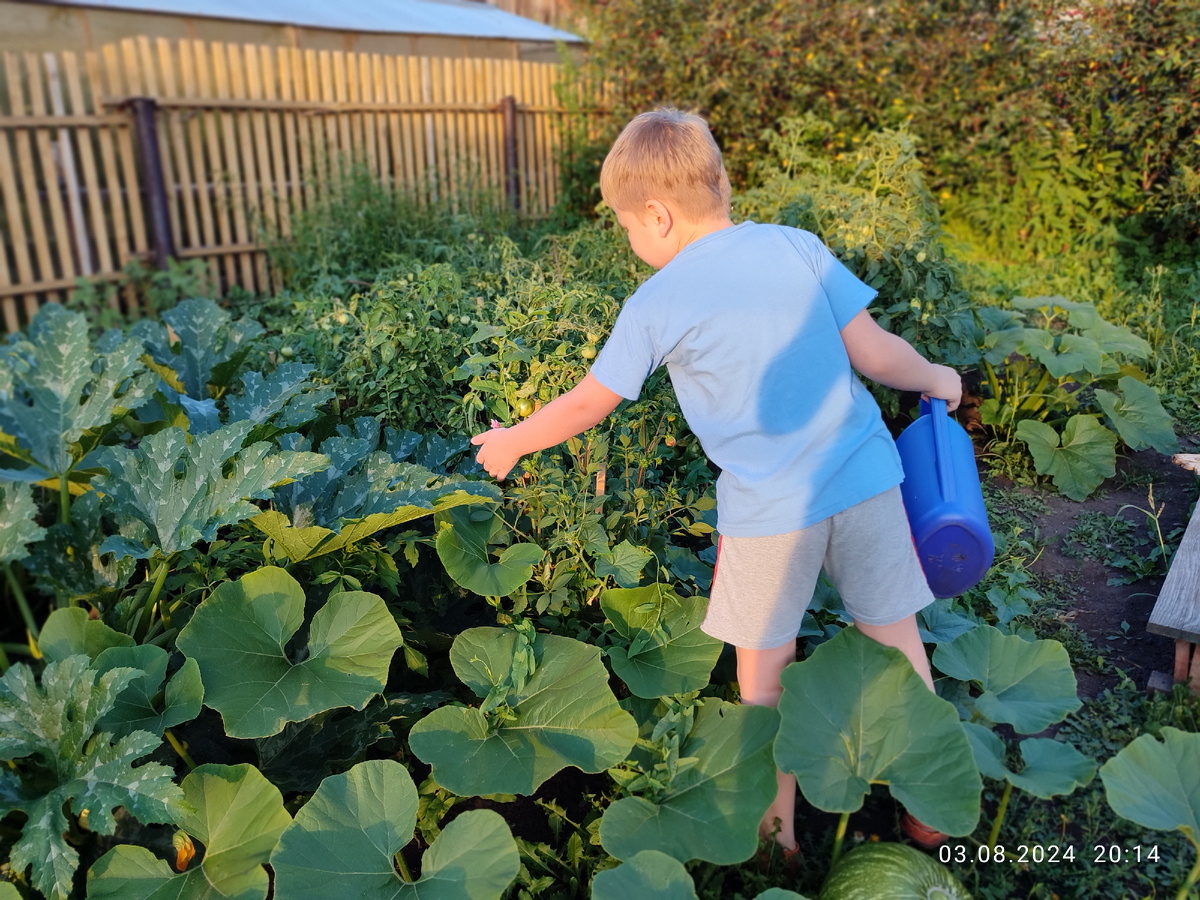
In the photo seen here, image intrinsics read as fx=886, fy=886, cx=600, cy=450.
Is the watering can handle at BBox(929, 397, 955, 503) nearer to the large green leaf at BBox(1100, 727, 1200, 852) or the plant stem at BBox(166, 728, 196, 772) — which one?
Answer: the large green leaf at BBox(1100, 727, 1200, 852)

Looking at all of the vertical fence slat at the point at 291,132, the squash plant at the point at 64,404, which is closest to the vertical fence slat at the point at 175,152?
the vertical fence slat at the point at 291,132

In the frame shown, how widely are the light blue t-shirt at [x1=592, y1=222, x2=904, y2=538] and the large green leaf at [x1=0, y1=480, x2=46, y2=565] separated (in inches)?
47.1

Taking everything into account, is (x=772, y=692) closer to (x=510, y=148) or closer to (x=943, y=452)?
(x=943, y=452)

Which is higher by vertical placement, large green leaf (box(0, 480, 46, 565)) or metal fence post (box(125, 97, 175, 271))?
metal fence post (box(125, 97, 175, 271))

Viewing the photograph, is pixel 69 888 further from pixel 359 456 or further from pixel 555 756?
pixel 359 456

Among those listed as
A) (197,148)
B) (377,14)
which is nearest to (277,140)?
(197,148)

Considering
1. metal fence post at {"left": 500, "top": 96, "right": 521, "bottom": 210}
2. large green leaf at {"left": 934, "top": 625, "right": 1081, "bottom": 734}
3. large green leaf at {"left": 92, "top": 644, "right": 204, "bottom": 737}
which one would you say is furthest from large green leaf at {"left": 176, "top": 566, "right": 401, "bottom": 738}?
metal fence post at {"left": 500, "top": 96, "right": 521, "bottom": 210}

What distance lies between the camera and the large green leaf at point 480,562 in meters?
1.99

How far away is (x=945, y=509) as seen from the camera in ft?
6.15

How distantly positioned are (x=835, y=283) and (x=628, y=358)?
17.8 inches

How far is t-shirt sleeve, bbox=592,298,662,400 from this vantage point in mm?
1770

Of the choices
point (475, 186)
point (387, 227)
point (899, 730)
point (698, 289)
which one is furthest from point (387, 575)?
point (475, 186)

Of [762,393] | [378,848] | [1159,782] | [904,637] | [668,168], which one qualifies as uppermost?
[668,168]

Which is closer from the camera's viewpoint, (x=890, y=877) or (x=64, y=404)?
(x=890, y=877)
